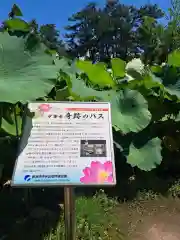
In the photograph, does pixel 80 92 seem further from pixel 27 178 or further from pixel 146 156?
pixel 27 178

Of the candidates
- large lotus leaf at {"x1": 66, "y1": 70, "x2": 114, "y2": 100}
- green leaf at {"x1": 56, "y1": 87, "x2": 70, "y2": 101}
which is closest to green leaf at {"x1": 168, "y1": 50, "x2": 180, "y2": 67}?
large lotus leaf at {"x1": 66, "y1": 70, "x2": 114, "y2": 100}

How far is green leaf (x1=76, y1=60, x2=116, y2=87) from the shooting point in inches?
116

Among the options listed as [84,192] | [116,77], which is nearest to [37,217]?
[84,192]

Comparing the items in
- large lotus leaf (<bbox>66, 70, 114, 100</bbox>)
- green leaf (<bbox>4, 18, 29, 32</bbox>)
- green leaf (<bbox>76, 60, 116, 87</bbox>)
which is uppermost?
green leaf (<bbox>4, 18, 29, 32</bbox>)

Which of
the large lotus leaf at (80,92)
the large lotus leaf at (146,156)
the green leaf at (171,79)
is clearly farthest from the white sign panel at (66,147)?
the green leaf at (171,79)

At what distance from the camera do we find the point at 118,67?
3199 millimetres

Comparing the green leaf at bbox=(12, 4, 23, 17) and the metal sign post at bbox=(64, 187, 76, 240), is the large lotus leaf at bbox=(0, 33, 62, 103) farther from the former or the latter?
the green leaf at bbox=(12, 4, 23, 17)

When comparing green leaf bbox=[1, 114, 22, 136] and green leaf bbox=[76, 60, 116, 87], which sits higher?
green leaf bbox=[76, 60, 116, 87]

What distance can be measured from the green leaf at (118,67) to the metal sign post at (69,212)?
5.27 ft

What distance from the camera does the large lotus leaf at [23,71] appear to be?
192 centimetres

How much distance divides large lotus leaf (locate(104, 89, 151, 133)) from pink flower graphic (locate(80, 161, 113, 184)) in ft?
2.58

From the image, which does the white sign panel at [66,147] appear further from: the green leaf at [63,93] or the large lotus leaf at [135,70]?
the large lotus leaf at [135,70]

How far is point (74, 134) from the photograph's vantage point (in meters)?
1.90

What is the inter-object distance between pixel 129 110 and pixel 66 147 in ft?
Answer: 3.27
